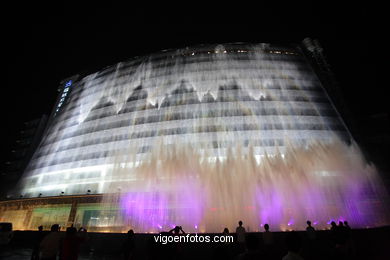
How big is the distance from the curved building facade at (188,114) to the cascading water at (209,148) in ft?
0.69

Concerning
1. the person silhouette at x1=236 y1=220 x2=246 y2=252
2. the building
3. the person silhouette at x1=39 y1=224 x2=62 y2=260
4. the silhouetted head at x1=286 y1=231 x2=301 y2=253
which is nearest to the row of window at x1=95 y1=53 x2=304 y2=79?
the building

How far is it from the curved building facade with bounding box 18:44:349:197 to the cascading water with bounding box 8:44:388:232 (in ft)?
0.69

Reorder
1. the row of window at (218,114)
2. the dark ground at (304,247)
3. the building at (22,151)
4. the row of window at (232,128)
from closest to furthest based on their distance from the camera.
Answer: the dark ground at (304,247) → the row of window at (232,128) → the row of window at (218,114) → the building at (22,151)

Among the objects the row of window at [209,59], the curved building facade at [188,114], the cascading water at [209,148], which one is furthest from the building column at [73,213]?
the row of window at [209,59]

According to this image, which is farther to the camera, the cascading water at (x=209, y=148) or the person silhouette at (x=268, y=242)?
the cascading water at (x=209, y=148)

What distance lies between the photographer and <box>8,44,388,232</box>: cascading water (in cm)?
2498

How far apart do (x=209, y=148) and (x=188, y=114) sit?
25.4 ft

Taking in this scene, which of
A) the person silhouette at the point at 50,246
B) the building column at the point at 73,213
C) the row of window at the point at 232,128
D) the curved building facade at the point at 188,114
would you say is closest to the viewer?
the person silhouette at the point at 50,246

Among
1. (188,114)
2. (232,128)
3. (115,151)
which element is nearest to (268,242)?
(232,128)

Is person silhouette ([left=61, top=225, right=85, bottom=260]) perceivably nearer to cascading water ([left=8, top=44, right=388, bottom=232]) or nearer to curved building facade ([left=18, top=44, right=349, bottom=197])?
cascading water ([left=8, top=44, right=388, bottom=232])

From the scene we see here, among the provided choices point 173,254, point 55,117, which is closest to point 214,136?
point 173,254

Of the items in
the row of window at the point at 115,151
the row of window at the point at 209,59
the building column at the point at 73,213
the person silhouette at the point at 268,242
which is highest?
the row of window at the point at 209,59

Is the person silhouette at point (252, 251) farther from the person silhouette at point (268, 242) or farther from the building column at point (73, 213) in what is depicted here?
the building column at point (73, 213)

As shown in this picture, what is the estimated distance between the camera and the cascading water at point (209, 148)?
25.0 m
